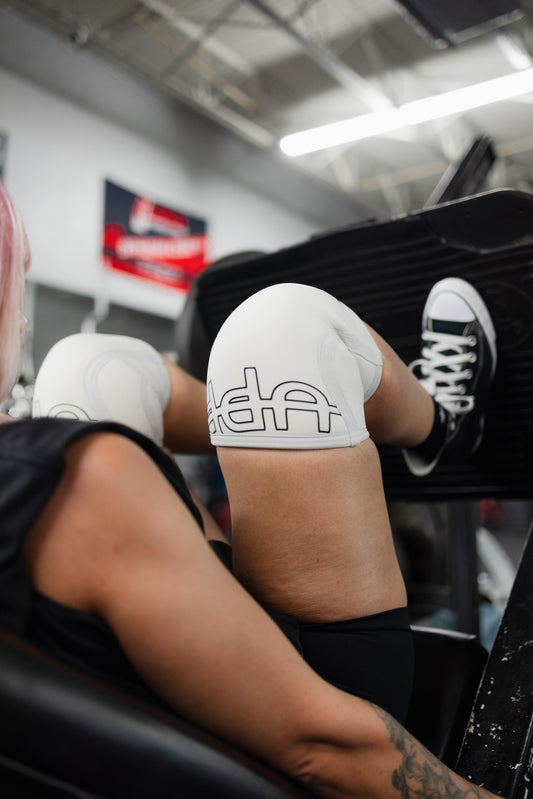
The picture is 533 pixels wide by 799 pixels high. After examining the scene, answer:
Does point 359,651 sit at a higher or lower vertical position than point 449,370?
lower

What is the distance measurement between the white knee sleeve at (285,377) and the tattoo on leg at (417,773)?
0.23 meters

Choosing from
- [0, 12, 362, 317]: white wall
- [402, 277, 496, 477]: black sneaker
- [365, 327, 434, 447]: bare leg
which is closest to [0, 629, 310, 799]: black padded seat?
[365, 327, 434, 447]: bare leg

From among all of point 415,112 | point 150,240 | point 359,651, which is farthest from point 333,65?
point 359,651

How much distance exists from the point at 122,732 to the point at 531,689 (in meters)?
0.46

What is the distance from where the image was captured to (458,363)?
1.01m

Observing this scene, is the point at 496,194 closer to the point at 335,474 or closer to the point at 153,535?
the point at 335,474

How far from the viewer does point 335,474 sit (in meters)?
0.61

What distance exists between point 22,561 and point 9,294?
11.7 inches

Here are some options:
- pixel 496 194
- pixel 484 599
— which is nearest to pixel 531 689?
pixel 496 194

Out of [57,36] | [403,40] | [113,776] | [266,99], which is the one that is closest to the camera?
[113,776]

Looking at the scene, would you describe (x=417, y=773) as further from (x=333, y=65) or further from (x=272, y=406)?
(x=333, y=65)

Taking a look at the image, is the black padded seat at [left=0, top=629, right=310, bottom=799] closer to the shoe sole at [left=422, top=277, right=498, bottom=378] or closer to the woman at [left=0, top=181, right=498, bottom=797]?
the woman at [left=0, top=181, right=498, bottom=797]

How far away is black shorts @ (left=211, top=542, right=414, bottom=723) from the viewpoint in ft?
1.93

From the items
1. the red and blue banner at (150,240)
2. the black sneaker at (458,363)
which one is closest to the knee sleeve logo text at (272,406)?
the black sneaker at (458,363)
